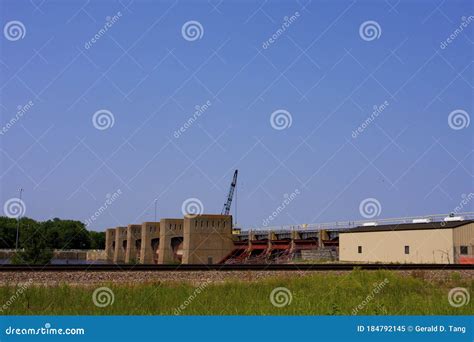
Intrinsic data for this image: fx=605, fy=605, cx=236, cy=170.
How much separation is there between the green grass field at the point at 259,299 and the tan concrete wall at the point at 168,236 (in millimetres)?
61059

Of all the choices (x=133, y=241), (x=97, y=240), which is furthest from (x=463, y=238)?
(x=97, y=240)

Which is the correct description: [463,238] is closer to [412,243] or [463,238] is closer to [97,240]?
[412,243]

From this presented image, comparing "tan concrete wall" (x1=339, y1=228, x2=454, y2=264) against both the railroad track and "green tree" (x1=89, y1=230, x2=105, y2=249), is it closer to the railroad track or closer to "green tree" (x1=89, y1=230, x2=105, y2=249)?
the railroad track

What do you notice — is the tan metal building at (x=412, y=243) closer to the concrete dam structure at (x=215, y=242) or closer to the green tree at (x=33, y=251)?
the concrete dam structure at (x=215, y=242)

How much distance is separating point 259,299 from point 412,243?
31533mm

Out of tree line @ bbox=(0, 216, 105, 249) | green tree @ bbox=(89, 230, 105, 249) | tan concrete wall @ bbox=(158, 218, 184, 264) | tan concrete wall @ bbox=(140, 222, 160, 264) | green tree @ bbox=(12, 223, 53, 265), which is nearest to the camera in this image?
green tree @ bbox=(12, 223, 53, 265)

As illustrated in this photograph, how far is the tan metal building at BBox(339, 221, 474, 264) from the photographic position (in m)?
43.8

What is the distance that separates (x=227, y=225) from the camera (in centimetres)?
8050

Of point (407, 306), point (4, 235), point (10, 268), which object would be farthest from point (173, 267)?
point (4, 235)

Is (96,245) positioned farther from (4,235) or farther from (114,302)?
(114,302)

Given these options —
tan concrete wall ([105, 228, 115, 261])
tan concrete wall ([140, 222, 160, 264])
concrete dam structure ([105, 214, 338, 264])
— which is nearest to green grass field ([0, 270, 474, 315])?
concrete dam structure ([105, 214, 338, 264])

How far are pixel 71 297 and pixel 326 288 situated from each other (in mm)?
8963

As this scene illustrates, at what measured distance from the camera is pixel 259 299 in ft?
60.8

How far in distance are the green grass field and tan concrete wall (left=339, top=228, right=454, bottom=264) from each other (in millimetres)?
19646
